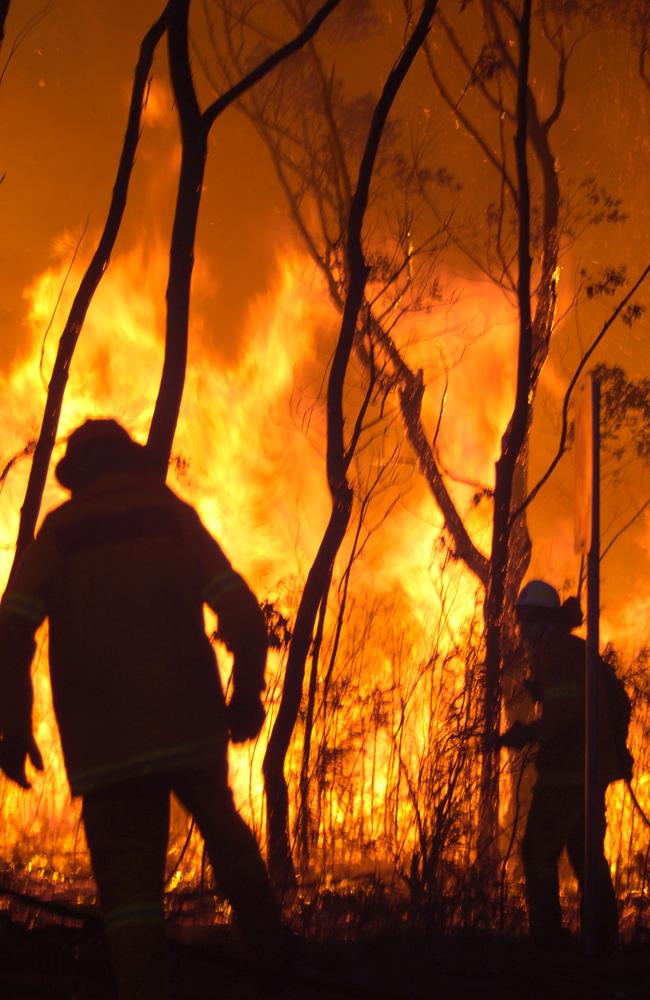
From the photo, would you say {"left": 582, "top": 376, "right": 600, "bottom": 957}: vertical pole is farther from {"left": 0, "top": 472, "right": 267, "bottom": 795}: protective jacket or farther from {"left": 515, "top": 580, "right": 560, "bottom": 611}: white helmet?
{"left": 0, "top": 472, "right": 267, "bottom": 795}: protective jacket

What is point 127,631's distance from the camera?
13.1ft

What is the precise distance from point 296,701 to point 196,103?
4.93 m

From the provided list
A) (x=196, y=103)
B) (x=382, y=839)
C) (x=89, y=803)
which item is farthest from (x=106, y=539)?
(x=196, y=103)

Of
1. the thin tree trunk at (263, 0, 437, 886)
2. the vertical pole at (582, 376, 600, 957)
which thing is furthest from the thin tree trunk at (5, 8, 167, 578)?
the vertical pole at (582, 376, 600, 957)

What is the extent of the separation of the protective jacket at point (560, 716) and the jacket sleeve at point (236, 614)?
3026 mm

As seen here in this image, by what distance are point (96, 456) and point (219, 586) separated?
59cm

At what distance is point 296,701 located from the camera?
434 inches

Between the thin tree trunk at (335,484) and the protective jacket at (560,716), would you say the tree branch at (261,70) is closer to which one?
the thin tree trunk at (335,484)

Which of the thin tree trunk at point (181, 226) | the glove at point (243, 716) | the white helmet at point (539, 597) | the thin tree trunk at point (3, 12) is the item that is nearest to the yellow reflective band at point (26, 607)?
the glove at point (243, 716)

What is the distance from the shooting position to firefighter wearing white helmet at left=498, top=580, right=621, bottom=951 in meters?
6.81

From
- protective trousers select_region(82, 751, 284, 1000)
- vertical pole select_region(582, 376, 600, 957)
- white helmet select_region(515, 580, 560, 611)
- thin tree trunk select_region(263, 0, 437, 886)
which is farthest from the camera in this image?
thin tree trunk select_region(263, 0, 437, 886)

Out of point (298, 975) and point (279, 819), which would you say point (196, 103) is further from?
point (298, 975)

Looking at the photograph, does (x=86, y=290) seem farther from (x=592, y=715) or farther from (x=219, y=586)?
(x=219, y=586)

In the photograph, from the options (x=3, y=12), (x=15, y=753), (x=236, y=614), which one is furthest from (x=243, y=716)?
(x=3, y=12)
